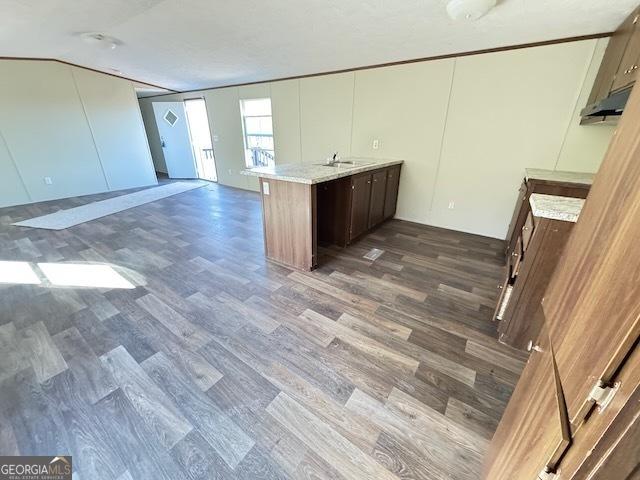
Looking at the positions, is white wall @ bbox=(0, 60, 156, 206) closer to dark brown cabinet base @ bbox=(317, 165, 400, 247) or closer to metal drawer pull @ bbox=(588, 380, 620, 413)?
dark brown cabinet base @ bbox=(317, 165, 400, 247)

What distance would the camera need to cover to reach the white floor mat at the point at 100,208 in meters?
3.81

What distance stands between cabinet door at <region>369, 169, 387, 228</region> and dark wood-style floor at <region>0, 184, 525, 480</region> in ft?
2.88

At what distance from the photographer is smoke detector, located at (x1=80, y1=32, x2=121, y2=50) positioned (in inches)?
127

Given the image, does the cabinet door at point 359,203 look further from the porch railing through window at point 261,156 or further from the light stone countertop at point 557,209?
the porch railing through window at point 261,156

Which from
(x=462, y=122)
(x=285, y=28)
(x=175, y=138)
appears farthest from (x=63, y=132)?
(x=462, y=122)

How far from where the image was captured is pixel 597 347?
0.46m

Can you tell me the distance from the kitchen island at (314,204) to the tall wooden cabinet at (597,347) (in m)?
1.81

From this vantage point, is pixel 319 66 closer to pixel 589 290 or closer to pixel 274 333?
pixel 274 333

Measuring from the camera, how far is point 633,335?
39 cm

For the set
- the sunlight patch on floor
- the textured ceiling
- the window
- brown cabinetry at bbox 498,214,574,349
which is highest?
the textured ceiling

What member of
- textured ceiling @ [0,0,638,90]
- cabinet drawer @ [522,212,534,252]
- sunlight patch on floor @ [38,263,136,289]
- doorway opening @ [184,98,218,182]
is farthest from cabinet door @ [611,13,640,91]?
doorway opening @ [184,98,218,182]

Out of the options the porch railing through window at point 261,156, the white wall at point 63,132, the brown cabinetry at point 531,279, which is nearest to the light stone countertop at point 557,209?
the brown cabinetry at point 531,279

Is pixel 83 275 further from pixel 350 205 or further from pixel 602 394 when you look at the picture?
pixel 602 394

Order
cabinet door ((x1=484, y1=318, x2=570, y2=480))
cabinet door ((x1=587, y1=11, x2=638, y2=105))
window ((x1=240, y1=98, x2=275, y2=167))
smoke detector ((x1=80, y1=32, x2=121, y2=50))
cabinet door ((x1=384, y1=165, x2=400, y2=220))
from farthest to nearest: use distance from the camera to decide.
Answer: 1. window ((x1=240, y1=98, x2=275, y2=167))
2. cabinet door ((x1=384, y1=165, x2=400, y2=220))
3. smoke detector ((x1=80, y1=32, x2=121, y2=50))
4. cabinet door ((x1=587, y1=11, x2=638, y2=105))
5. cabinet door ((x1=484, y1=318, x2=570, y2=480))
